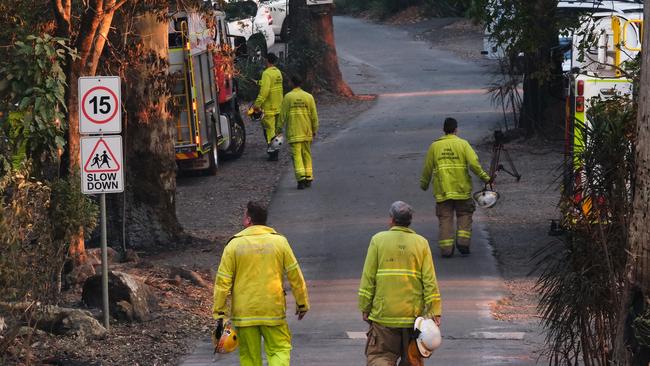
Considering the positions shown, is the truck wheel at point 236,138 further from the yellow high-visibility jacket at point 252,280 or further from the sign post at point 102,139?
the yellow high-visibility jacket at point 252,280

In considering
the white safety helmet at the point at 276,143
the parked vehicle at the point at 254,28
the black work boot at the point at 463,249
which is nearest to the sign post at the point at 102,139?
the black work boot at the point at 463,249

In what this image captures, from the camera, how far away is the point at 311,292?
45.2ft

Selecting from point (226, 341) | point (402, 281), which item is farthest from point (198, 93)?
point (226, 341)

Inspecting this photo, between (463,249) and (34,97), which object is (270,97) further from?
(34,97)

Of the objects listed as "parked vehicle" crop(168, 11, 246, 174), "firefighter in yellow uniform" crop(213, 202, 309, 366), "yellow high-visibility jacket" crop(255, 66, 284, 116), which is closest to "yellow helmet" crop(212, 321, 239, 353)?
"firefighter in yellow uniform" crop(213, 202, 309, 366)

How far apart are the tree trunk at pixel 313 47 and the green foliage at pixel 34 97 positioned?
18566mm

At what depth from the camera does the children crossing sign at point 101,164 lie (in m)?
11.7

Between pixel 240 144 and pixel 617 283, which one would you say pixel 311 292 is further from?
pixel 240 144

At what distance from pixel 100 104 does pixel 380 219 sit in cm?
661

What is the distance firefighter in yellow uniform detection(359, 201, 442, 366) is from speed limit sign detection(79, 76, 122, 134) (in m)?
3.81

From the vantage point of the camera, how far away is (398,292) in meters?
8.84

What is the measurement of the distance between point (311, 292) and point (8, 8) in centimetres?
470

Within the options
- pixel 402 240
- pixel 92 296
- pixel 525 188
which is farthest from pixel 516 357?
pixel 525 188

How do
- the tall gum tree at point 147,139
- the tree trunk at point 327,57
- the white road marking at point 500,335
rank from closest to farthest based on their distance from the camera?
the white road marking at point 500,335
the tall gum tree at point 147,139
the tree trunk at point 327,57
